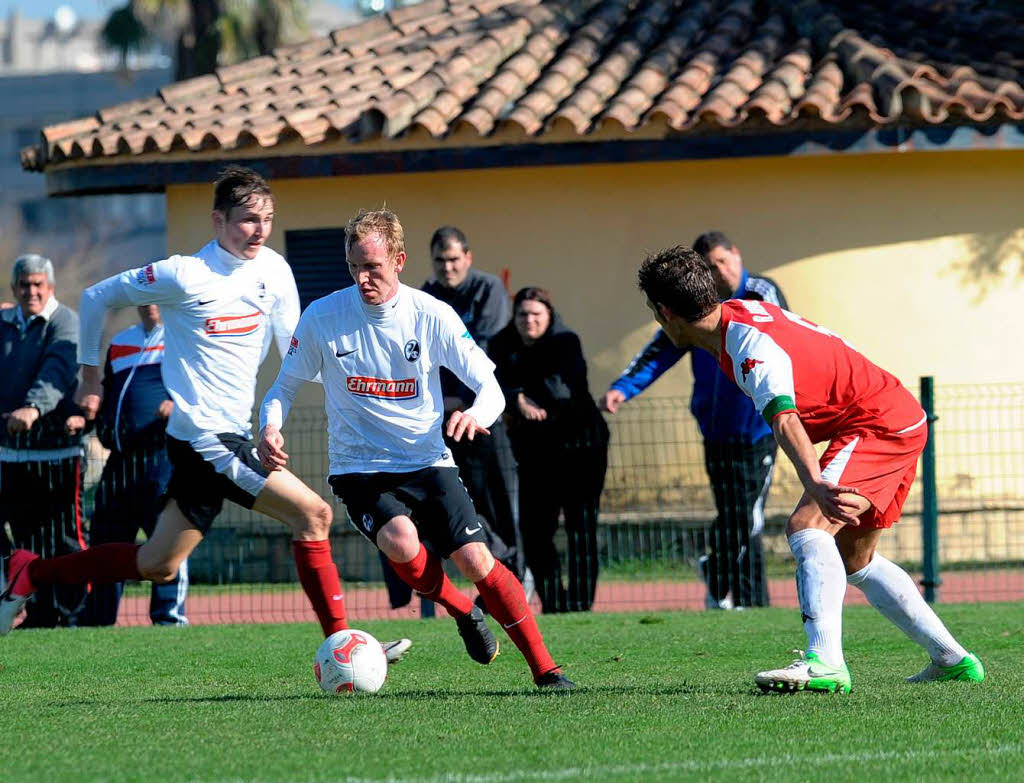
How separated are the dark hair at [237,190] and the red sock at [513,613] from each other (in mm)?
2175

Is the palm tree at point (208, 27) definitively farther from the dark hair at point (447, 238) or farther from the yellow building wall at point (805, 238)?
the dark hair at point (447, 238)

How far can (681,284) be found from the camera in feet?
21.3

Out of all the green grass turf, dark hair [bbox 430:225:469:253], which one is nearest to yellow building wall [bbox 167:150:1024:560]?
dark hair [bbox 430:225:469:253]

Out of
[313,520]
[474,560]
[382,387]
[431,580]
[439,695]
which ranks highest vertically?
[382,387]

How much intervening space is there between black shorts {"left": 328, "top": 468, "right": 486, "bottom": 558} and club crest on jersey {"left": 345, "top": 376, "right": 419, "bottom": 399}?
332 millimetres

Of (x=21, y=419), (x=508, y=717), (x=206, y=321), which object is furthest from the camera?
(x=21, y=419)

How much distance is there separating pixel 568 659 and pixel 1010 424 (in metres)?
5.45

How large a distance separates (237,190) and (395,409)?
1529 mm

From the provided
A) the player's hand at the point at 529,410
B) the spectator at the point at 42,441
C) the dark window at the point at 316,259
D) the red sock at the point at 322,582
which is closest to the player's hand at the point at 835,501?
the red sock at the point at 322,582

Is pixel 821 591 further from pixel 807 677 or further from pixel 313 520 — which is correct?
pixel 313 520

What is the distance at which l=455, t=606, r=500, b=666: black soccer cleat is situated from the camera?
24.4ft

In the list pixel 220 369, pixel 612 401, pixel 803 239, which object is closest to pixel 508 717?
pixel 220 369

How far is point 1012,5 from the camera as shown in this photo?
1619cm

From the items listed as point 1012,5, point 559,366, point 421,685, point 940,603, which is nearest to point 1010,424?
point 940,603
